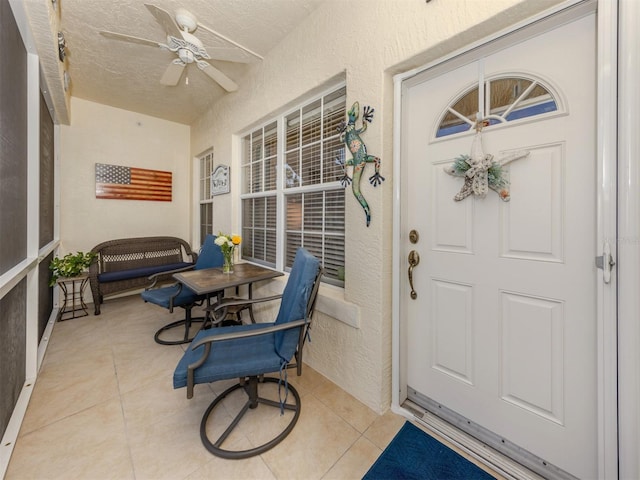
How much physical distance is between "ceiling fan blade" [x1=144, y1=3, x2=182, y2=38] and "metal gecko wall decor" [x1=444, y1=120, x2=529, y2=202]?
6.88 ft

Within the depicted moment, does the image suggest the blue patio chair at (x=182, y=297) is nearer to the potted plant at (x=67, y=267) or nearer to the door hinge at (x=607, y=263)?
the potted plant at (x=67, y=267)

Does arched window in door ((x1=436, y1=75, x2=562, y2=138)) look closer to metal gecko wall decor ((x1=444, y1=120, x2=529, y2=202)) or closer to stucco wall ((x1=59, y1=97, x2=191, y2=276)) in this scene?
metal gecko wall decor ((x1=444, y1=120, x2=529, y2=202))

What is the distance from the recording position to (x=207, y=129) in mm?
3930

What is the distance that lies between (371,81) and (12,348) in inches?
114

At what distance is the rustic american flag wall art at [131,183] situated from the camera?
12.9 feet

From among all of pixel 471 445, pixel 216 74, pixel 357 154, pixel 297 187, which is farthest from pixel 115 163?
pixel 471 445

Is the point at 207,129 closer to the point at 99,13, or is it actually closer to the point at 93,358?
the point at 99,13

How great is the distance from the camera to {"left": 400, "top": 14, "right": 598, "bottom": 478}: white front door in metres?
1.14

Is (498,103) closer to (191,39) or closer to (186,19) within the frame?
(191,39)

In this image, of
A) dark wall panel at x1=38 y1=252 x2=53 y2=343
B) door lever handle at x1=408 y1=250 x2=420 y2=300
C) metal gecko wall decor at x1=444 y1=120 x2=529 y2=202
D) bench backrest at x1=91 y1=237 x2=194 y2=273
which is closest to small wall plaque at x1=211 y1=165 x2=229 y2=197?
bench backrest at x1=91 y1=237 x2=194 y2=273

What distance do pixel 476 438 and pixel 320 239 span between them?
1687 mm

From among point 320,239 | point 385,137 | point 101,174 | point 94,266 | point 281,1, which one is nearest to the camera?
point 385,137

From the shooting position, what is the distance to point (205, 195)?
4504mm

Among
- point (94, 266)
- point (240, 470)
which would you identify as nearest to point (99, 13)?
point (94, 266)
